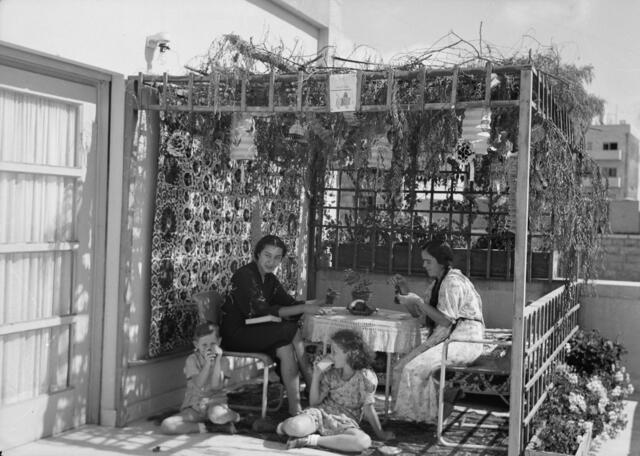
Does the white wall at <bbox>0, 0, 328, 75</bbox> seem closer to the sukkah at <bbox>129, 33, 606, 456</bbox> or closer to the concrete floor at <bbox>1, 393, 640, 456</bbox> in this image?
the sukkah at <bbox>129, 33, 606, 456</bbox>

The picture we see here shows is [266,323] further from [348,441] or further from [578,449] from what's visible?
[578,449]

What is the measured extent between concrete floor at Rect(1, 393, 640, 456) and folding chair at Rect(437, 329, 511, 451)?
330 millimetres

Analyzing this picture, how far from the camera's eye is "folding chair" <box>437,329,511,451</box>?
5488mm

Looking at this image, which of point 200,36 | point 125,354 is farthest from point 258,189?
point 125,354

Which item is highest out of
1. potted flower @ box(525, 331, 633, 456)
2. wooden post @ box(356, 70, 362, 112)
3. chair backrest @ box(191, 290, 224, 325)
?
wooden post @ box(356, 70, 362, 112)

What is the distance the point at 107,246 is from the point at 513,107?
2.93 metres

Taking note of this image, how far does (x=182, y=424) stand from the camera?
549 cm

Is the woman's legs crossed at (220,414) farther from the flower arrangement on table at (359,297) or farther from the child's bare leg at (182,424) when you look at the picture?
the flower arrangement on table at (359,297)

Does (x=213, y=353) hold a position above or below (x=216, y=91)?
below

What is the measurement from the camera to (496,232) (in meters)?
7.85

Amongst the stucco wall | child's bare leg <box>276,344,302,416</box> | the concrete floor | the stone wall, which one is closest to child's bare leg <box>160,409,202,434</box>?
the concrete floor

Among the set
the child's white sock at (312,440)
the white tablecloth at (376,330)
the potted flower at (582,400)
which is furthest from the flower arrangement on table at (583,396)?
the child's white sock at (312,440)

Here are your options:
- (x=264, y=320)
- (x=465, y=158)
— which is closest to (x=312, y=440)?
(x=264, y=320)

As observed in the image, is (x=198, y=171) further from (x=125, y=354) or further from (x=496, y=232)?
(x=496, y=232)
